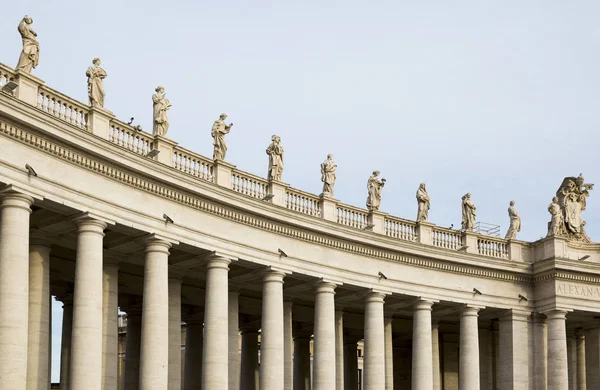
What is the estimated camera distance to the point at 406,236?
92.9 metres

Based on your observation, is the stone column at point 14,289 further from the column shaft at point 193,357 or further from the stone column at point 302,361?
the stone column at point 302,361

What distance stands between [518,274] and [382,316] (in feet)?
53.3

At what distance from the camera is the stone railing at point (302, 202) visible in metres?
83.6

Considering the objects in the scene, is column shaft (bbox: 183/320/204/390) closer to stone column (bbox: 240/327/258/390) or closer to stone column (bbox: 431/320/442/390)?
stone column (bbox: 240/327/258/390)

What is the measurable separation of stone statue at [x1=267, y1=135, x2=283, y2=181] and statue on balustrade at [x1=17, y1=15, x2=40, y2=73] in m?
24.0

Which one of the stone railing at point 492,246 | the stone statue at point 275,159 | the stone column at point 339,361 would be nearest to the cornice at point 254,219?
the stone railing at point 492,246

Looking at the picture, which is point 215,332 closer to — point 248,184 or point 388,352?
point 248,184

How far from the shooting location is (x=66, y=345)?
76.5 m

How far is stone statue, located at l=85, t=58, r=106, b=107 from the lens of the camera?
68.6 m

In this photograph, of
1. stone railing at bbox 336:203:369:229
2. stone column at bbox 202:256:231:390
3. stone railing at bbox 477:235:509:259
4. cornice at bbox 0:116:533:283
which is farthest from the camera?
stone railing at bbox 477:235:509:259

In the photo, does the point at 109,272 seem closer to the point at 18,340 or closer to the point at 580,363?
the point at 18,340

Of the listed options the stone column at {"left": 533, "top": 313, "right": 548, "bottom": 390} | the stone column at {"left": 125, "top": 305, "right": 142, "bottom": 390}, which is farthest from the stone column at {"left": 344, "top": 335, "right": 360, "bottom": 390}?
the stone column at {"left": 125, "top": 305, "right": 142, "bottom": 390}

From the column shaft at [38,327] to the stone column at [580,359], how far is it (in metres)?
56.4

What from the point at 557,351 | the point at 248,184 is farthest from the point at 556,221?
the point at 248,184
